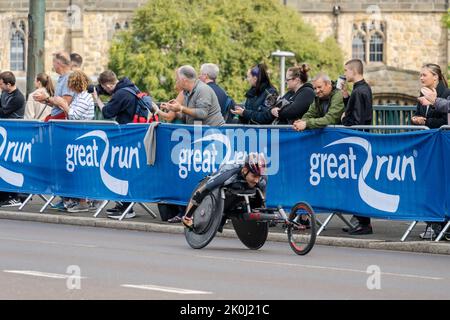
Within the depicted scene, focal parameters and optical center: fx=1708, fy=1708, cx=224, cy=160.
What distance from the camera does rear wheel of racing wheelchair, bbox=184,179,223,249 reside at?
18656 millimetres

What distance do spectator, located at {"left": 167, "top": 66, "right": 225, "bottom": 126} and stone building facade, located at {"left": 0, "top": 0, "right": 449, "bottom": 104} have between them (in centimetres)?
5304

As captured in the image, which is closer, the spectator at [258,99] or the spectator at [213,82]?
the spectator at [258,99]

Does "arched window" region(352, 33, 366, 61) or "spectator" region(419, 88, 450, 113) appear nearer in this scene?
"spectator" region(419, 88, 450, 113)

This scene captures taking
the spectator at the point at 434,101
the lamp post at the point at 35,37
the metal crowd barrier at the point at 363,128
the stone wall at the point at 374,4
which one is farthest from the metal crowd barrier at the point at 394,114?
the stone wall at the point at 374,4

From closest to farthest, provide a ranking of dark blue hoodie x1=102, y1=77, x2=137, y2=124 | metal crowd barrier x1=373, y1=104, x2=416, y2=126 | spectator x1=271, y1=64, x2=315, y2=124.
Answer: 1. spectator x1=271, y1=64, x2=315, y2=124
2. dark blue hoodie x1=102, y1=77, x2=137, y2=124
3. metal crowd barrier x1=373, y1=104, x2=416, y2=126

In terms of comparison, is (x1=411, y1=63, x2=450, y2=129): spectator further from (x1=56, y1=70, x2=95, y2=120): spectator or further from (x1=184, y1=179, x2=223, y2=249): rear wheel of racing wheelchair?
(x1=56, y1=70, x2=95, y2=120): spectator

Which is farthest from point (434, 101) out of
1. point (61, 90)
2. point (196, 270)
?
point (61, 90)

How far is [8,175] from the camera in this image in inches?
987

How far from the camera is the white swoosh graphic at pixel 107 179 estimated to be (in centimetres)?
2316

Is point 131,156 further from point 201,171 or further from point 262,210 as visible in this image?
point 262,210

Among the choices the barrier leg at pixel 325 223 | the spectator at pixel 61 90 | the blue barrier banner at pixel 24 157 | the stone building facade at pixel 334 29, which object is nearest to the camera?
the barrier leg at pixel 325 223

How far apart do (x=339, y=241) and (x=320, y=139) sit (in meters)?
1.45

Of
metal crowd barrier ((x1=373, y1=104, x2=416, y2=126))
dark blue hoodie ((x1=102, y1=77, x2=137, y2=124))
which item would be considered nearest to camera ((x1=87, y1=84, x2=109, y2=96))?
dark blue hoodie ((x1=102, y1=77, x2=137, y2=124))

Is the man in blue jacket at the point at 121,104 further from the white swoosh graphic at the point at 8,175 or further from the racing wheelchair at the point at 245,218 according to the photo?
the racing wheelchair at the point at 245,218
